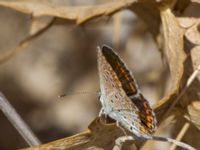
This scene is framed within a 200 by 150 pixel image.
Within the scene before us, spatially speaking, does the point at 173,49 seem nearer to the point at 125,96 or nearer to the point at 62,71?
the point at 125,96

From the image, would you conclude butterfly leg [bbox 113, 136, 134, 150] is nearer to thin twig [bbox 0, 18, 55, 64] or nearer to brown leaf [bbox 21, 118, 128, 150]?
brown leaf [bbox 21, 118, 128, 150]

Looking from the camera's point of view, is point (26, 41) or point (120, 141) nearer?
point (120, 141)

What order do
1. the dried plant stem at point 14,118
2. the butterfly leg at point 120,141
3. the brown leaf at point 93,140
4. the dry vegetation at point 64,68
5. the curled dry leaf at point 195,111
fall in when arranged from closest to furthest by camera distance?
the brown leaf at point 93,140
the butterfly leg at point 120,141
the dried plant stem at point 14,118
the curled dry leaf at point 195,111
the dry vegetation at point 64,68

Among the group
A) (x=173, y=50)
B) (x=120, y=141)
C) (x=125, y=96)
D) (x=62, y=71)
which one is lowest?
(x=62, y=71)

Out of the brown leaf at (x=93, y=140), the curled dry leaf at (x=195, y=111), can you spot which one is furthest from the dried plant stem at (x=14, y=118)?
the curled dry leaf at (x=195, y=111)

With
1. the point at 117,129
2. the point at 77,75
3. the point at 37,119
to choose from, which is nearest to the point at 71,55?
the point at 77,75

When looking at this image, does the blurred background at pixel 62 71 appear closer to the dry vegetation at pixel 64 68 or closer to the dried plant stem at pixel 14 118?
the dry vegetation at pixel 64 68

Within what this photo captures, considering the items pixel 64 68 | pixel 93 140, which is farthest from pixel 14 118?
pixel 64 68

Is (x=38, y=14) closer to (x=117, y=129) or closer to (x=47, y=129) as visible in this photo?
(x=117, y=129)
